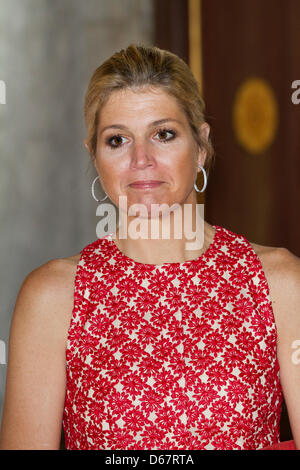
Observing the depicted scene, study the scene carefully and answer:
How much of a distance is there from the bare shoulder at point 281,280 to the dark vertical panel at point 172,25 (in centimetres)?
165

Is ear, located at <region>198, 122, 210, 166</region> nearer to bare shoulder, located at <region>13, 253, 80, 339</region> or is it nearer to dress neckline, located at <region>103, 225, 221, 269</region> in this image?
dress neckline, located at <region>103, 225, 221, 269</region>

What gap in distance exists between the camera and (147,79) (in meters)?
1.51

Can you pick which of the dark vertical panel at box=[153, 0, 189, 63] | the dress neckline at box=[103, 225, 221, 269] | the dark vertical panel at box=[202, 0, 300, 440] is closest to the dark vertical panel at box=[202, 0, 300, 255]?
the dark vertical panel at box=[202, 0, 300, 440]

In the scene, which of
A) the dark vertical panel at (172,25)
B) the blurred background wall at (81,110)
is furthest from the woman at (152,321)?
the dark vertical panel at (172,25)

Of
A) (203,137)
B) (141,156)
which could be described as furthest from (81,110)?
(141,156)

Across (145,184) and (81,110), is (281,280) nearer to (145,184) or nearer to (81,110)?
(145,184)

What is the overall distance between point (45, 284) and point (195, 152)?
449 millimetres

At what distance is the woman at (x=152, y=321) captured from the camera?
4.71 feet

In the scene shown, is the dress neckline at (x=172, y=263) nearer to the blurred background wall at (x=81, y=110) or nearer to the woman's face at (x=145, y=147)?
the woman's face at (x=145, y=147)

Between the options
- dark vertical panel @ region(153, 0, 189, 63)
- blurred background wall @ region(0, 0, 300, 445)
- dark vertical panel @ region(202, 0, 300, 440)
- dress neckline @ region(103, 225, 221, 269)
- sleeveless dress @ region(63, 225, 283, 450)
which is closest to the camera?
sleeveless dress @ region(63, 225, 283, 450)

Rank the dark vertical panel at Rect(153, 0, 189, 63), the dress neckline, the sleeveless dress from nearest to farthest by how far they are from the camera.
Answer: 1. the sleeveless dress
2. the dress neckline
3. the dark vertical panel at Rect(153, 0, 189, 63)

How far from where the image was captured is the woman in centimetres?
144

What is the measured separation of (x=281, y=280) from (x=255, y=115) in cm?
158

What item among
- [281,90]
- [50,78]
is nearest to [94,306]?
[50,78]
